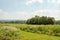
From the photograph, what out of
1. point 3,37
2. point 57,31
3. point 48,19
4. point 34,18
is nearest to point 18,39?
point 3,37

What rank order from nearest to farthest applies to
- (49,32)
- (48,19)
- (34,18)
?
(49,32)
(48,19)
(34,18)

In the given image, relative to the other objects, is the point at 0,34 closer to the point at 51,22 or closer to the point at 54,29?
the point at 54,29

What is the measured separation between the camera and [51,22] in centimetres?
4581

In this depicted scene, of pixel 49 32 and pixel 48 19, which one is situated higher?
pixel 48 19

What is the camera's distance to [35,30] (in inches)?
1193

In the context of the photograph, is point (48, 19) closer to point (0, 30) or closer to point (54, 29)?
point (54, 29)

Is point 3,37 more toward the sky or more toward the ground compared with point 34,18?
more toward the ground

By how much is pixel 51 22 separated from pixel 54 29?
15.8 meters

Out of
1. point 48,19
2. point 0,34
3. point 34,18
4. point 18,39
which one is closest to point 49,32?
point 18,39

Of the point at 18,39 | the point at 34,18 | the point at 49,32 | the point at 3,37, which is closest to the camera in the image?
the point at 3,37

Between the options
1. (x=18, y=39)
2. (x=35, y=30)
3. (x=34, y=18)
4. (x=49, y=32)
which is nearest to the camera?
(x=18, y=39)

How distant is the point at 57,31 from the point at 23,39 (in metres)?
12.3

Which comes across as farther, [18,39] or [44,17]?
[44,17]

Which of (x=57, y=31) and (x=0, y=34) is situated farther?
(x=57, y=31)
